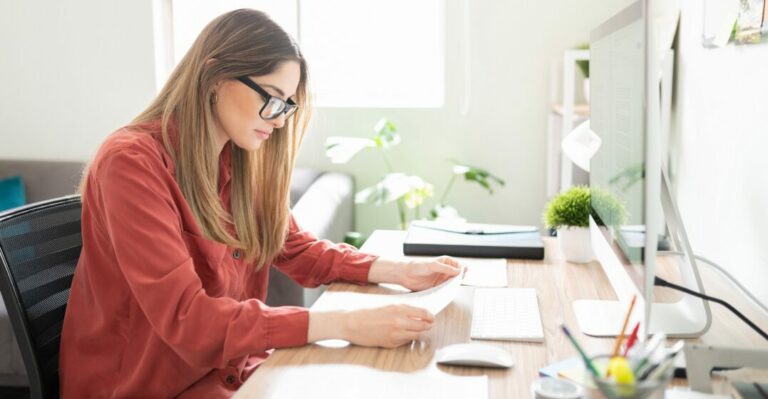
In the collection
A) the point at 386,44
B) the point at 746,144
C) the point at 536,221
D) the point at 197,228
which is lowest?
the point at 536,221

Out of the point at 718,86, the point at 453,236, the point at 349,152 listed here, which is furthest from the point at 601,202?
the point at 349,152

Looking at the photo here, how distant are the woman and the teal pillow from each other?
205cm

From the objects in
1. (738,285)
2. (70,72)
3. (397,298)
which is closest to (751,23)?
(738,285)

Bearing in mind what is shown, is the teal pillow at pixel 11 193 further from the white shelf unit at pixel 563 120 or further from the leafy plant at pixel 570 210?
the leafy plant at pixel 570 210

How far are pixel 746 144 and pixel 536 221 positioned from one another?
6.21ft

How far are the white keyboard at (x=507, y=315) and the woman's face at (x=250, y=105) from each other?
0.49 m

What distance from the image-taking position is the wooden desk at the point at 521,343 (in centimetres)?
108

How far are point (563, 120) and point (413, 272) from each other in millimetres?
1476

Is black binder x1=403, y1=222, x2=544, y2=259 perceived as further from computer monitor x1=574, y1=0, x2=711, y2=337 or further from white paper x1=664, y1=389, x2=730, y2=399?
white paper x1=664, y1=389, x2=730, y2=399

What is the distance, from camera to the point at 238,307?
3.96 feet

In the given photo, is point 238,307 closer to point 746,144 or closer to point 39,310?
point 39,310

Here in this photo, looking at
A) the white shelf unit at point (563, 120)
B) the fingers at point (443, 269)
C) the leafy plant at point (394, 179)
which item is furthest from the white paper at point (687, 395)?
the leafy plant at point (394, 179)

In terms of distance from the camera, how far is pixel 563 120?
284 centimetres

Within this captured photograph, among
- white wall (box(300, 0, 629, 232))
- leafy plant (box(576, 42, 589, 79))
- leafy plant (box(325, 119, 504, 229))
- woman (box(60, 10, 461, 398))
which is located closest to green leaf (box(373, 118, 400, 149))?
leafy plant (box(325, 119, 504, 229))
